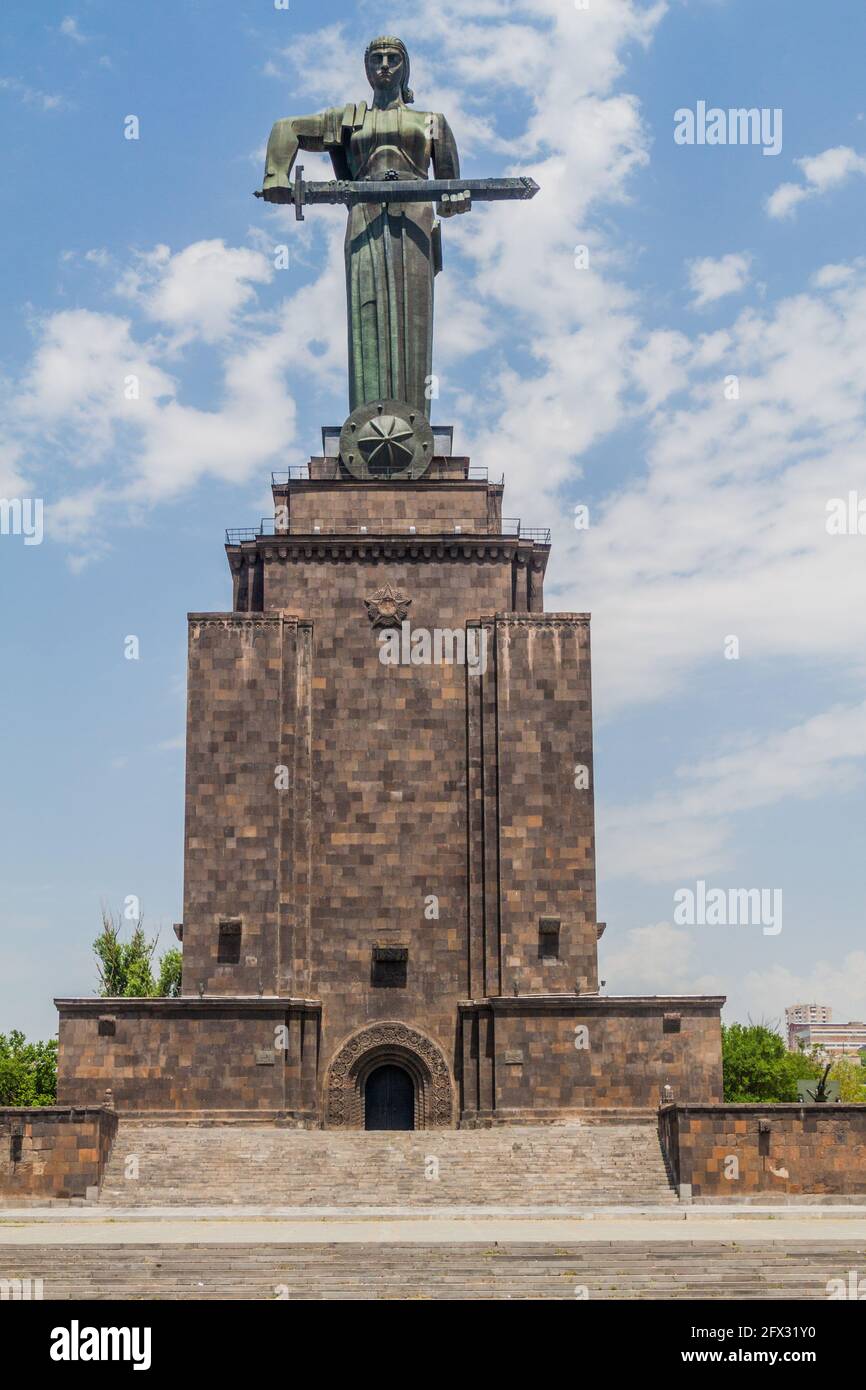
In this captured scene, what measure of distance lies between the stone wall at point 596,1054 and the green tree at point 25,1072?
23.1 metres

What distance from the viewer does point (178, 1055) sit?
1508 inches

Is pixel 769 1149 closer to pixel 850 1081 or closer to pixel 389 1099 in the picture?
pixel 389 1099

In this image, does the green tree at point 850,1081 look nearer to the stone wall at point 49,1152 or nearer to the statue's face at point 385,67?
the statue's face at point 385,67

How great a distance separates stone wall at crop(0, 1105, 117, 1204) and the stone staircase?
660mm

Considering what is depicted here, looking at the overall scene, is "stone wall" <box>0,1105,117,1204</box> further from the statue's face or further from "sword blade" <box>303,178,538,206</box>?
the statue's face

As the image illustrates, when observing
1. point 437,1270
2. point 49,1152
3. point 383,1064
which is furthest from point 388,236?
point 437,1270

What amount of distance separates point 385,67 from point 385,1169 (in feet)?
99.0

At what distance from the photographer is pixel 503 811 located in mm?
41250

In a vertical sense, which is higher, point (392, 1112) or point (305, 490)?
point (305, 490)

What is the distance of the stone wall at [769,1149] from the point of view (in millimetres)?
33531
